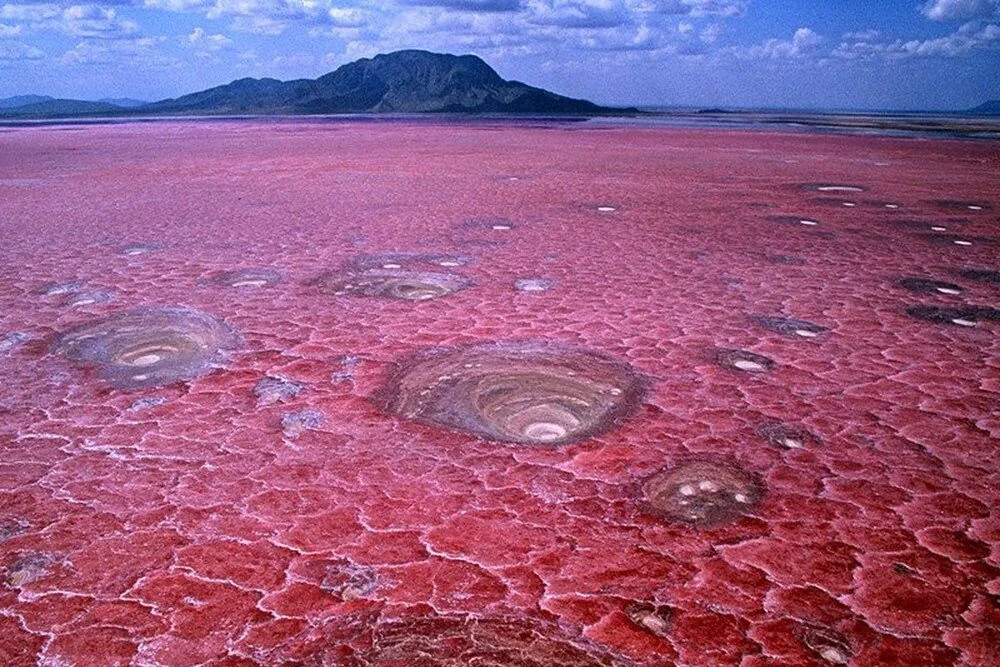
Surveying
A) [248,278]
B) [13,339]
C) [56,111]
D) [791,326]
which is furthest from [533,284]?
[56,111]

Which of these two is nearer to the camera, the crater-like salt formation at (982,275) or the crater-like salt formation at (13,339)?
the crater-like salt formation at (13,339)

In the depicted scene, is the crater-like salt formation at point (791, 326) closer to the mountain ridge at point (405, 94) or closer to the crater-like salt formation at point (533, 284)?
the crater-like salt formation at point (533, 284)

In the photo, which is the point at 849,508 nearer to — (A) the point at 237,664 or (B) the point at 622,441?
(B) the point at 622,441

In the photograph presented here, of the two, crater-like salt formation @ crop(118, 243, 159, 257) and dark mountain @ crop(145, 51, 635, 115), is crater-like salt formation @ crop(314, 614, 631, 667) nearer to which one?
crater-like salt formation @ crop(118, 243, 159, 257)

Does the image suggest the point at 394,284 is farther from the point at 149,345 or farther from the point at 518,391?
the point at 518,391

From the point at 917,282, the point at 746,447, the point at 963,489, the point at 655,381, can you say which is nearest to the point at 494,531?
the point at 746,447

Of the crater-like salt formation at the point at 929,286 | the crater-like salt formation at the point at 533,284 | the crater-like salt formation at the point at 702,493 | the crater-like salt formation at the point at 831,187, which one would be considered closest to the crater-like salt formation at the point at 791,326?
the crater-like salt formation at the point at 929,286
